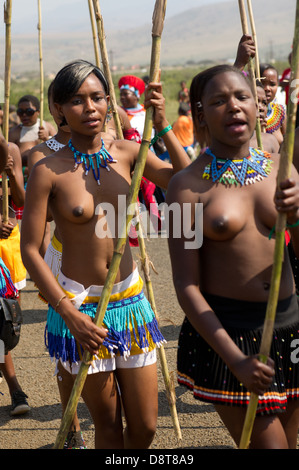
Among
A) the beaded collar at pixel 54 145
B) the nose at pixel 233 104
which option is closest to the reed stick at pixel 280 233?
the nose at pixel 233 104

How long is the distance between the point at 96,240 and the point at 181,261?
2.24ft

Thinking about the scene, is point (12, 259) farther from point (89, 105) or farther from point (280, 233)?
point (280, 233)

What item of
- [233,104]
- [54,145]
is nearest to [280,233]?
[233,104]

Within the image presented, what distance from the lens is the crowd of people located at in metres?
Result: 2.58

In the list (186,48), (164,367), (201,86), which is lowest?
(164,367)

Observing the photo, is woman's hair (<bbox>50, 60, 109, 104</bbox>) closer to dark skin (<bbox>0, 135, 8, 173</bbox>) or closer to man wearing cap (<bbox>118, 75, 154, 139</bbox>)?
dark skin (<bbox>0, 135, 8, 173</bbox>)

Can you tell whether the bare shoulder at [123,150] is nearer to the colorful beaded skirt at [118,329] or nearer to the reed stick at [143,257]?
the reed stick at [143,257]

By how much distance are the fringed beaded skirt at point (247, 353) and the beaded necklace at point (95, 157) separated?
2.87 ft

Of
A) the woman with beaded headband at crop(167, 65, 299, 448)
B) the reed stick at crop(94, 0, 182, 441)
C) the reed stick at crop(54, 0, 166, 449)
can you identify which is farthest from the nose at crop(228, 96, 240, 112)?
the reed stick at crop(94, 0, 182, 441)

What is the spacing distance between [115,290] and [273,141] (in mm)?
2079

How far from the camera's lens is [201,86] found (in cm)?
273

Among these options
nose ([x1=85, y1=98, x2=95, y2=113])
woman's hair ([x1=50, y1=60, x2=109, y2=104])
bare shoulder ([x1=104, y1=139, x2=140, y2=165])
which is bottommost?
bare shoulder ([x1=104, y1=139, x2=140, y2=165])

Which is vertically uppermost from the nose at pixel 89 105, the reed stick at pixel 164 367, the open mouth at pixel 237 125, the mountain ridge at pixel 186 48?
the mountain ridge at pixel 186 48

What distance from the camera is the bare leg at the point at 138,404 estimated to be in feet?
10.5
